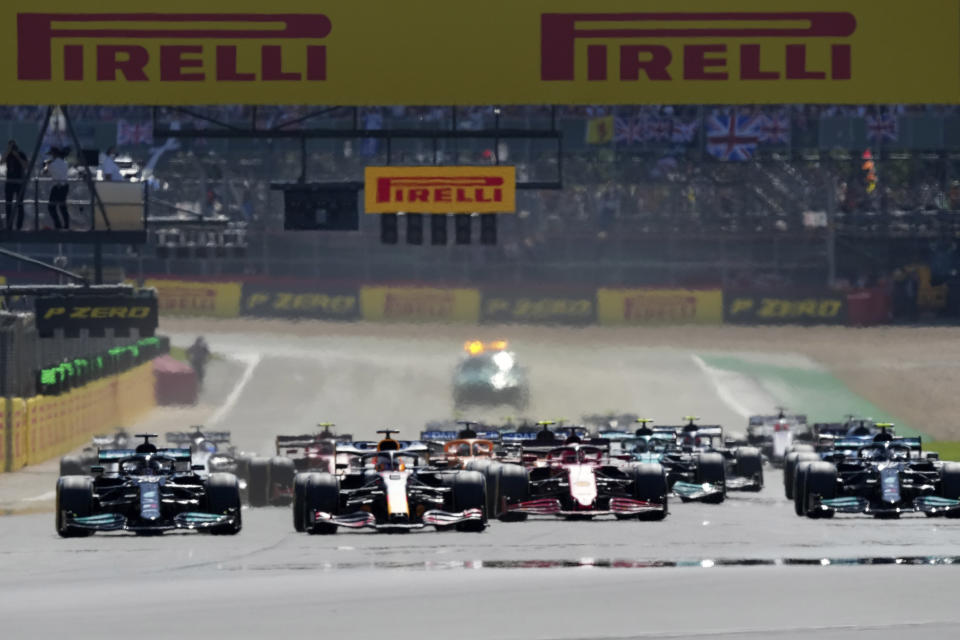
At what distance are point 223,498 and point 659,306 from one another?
43367 millimetres

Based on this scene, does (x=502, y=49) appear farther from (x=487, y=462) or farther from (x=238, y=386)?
(x=238, y=386)

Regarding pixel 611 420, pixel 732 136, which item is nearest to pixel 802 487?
pixel 611 420

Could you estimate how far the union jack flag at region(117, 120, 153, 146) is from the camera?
2576 inches

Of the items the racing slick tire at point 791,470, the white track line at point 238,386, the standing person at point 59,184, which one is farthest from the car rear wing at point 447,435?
the white track line at point 238,386

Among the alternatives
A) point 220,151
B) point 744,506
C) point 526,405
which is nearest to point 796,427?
point 744,506

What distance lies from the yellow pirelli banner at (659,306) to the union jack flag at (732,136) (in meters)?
5.37

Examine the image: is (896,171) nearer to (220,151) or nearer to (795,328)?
(795,328)

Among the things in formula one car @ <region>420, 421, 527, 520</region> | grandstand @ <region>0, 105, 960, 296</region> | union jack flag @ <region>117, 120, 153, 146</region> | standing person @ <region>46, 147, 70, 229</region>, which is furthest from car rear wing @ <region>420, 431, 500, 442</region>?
union jack flag @ <region>117, 120, 153, 146</region>

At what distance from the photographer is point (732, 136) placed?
62375 millimetres

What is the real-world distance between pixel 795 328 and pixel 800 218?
3.83 meters

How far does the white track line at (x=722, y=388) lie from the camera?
58.1m

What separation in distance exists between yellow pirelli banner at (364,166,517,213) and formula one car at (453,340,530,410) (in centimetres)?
1662

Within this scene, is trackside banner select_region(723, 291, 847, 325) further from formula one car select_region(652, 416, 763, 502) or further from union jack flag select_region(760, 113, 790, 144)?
formula one car select_region(652, 416, 763, 502)

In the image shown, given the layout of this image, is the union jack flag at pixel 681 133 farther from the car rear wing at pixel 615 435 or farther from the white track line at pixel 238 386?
the car rear wing at pixel 615 435
